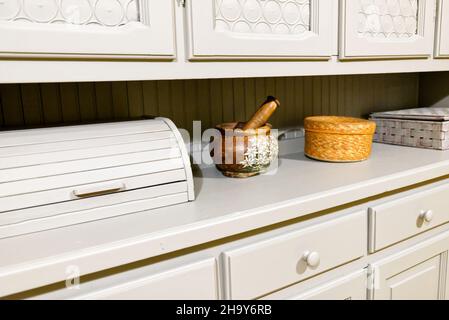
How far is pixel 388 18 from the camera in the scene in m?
1.30

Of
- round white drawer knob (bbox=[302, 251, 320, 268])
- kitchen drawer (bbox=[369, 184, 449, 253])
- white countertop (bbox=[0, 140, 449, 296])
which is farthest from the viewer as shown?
kitchen drawer (bbox=[369, 184, 449, 253])

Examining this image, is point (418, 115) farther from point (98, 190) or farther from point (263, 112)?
point (98, 190)

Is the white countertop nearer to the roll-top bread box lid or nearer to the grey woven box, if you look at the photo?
the roll-top bread box lid

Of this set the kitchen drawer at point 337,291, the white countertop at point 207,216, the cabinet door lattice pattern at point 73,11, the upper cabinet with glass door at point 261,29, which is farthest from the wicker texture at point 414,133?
the cabinet door lattice pattern at point 73,11

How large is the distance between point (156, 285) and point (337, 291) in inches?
19.4

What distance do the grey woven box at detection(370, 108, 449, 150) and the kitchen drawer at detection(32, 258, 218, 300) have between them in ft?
3.34

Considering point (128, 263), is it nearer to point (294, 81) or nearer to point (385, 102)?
point (294, 81)

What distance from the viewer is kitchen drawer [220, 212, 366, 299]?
2.79ft

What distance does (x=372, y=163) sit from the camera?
50.0 inches

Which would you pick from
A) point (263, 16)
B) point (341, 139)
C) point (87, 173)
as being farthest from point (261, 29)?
point (87, 173)

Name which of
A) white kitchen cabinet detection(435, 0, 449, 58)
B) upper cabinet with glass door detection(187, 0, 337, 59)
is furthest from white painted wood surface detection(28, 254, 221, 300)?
white kitchen cabinet detection(435, 0, 449, 58)
